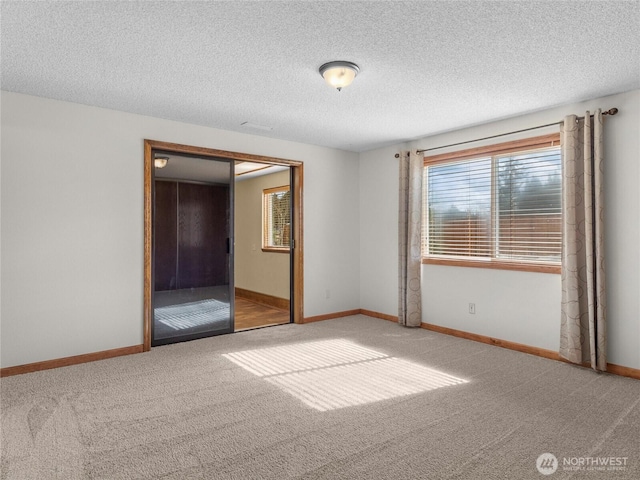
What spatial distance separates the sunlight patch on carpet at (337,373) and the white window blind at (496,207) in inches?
65.2

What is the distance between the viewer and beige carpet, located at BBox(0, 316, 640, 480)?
200 centimetres

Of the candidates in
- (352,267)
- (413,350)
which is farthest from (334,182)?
(413,350)

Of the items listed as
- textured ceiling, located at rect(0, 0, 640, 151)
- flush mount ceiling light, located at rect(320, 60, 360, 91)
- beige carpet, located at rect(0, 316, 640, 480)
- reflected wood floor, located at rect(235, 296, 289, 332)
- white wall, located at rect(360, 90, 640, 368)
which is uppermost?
textured ceiling, located at rect(0, 0, 640, 151)

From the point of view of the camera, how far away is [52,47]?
8.29 feet

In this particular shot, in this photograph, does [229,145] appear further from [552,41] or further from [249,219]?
[552,41]

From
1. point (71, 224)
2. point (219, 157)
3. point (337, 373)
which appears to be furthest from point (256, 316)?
point (71, 224)

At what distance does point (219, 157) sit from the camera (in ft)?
15.0

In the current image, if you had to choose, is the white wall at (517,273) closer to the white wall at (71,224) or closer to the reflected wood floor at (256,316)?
the reflected wood floor at (256,316)

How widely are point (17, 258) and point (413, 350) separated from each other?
148 inches

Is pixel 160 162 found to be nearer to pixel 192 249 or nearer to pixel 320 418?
pixel 192 249

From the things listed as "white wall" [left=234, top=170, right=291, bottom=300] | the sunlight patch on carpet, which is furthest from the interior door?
"white wall" [left=234, top=170, right=291, bottom=300]

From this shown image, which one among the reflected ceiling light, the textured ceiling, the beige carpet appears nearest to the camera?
the beige carpet

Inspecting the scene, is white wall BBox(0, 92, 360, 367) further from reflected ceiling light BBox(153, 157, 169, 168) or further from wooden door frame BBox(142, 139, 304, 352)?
reflected ceiling light BBox(153, 157, 169, 168)

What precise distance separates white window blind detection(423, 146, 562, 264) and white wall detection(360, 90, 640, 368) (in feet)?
0.76
